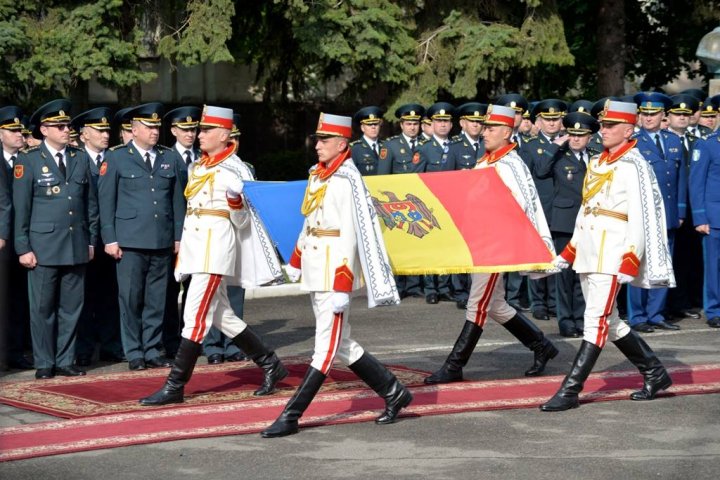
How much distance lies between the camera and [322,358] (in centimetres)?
937

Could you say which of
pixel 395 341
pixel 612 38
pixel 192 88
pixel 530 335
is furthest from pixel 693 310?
pixel 192 88

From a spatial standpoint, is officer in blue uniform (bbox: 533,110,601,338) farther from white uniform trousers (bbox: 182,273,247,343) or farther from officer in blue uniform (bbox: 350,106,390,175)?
white uniform trousers (bbox: 182,273,247,343)

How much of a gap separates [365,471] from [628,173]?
3.05m

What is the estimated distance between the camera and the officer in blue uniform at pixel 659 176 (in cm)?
1434

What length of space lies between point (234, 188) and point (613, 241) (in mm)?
2636

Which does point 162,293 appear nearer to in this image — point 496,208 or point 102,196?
point 102,196

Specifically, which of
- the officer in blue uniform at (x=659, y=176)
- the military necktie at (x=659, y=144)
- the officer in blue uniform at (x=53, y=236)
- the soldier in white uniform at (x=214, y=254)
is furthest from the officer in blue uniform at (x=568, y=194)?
the officer in blue uniform at (x=53, y=236)

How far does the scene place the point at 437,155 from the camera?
16719 millimetres

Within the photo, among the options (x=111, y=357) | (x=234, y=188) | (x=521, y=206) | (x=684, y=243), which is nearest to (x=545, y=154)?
(x=684, y=243)

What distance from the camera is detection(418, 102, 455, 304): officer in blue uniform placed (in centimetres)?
1644

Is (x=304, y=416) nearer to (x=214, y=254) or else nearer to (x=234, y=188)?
(x=214, y=254)

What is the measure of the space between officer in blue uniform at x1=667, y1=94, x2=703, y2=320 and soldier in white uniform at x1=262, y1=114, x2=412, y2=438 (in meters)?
6.28

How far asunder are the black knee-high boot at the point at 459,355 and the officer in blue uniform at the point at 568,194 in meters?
Answer: 2.78

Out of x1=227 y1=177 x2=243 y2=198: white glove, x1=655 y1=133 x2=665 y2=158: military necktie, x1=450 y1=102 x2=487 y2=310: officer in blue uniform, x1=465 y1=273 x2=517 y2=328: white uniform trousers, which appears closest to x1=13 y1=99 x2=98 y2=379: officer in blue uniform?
x1=227 y1=177 x2=243 y2=198: white glove
